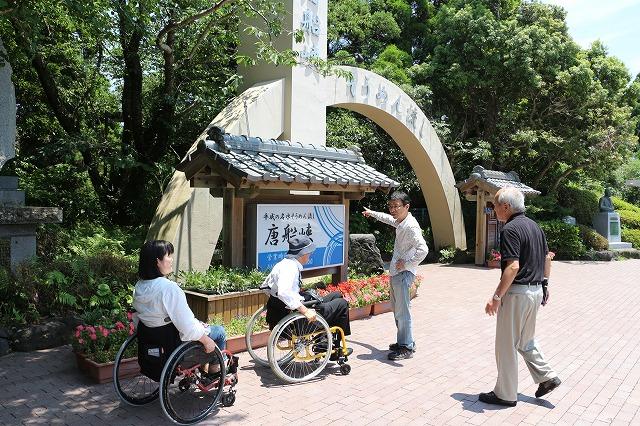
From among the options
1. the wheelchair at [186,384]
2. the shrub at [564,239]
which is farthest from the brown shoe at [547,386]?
the shrub at [564,239]

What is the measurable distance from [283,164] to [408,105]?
717 cm

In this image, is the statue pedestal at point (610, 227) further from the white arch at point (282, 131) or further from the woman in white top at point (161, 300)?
the woman in white top at point (161, 300)

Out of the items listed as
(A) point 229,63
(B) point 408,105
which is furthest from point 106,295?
(B) point 408,105

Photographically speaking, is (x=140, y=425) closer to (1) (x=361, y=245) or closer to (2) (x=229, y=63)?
(1) (x=361, y=245)

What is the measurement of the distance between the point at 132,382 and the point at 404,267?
3074 mm

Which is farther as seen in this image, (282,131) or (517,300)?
(282,131)

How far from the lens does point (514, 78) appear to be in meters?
16.7

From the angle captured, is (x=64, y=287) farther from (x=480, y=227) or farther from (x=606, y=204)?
(x=606, y=204)

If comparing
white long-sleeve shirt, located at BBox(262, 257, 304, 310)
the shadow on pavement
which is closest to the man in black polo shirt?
the shadow on pavement

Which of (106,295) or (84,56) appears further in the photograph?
(84,56)

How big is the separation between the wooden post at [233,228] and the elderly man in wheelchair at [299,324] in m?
1.76

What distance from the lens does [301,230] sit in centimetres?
752

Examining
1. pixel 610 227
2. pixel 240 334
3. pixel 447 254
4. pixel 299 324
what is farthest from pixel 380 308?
pixel 610 227

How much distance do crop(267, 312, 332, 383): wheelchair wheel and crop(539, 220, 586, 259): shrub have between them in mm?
A: 12864
